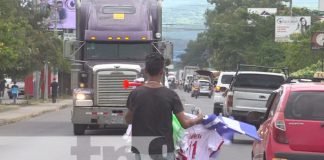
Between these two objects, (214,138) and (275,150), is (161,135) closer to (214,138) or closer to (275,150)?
(214,138)

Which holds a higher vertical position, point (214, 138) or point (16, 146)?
point (214, 138)

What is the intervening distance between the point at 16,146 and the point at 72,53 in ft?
13.3

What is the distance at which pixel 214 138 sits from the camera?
7.95 metres

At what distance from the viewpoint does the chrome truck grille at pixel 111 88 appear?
20.0m

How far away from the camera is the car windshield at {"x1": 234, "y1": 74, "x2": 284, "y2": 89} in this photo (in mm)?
22345

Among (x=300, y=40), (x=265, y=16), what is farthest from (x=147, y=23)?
(x=265, y=16)

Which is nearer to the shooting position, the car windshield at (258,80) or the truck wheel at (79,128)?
the truck wheel at (79,128)

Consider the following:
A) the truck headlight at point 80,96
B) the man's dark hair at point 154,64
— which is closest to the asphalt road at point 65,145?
the truck headlight at point 80,96

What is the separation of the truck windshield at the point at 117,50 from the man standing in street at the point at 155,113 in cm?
1304

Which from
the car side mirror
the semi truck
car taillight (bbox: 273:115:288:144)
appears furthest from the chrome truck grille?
car taillight (bbox: 273:115:288:144)

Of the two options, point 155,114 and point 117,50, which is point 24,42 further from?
point 155,114

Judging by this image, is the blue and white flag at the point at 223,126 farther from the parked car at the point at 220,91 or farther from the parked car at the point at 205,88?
the parked car at the point at 205,88

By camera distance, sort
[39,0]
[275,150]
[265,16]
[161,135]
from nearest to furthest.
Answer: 1. [161,135]
2. [275,150]
3. [39,0]
4. [265,16]

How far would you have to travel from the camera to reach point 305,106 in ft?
32.9
